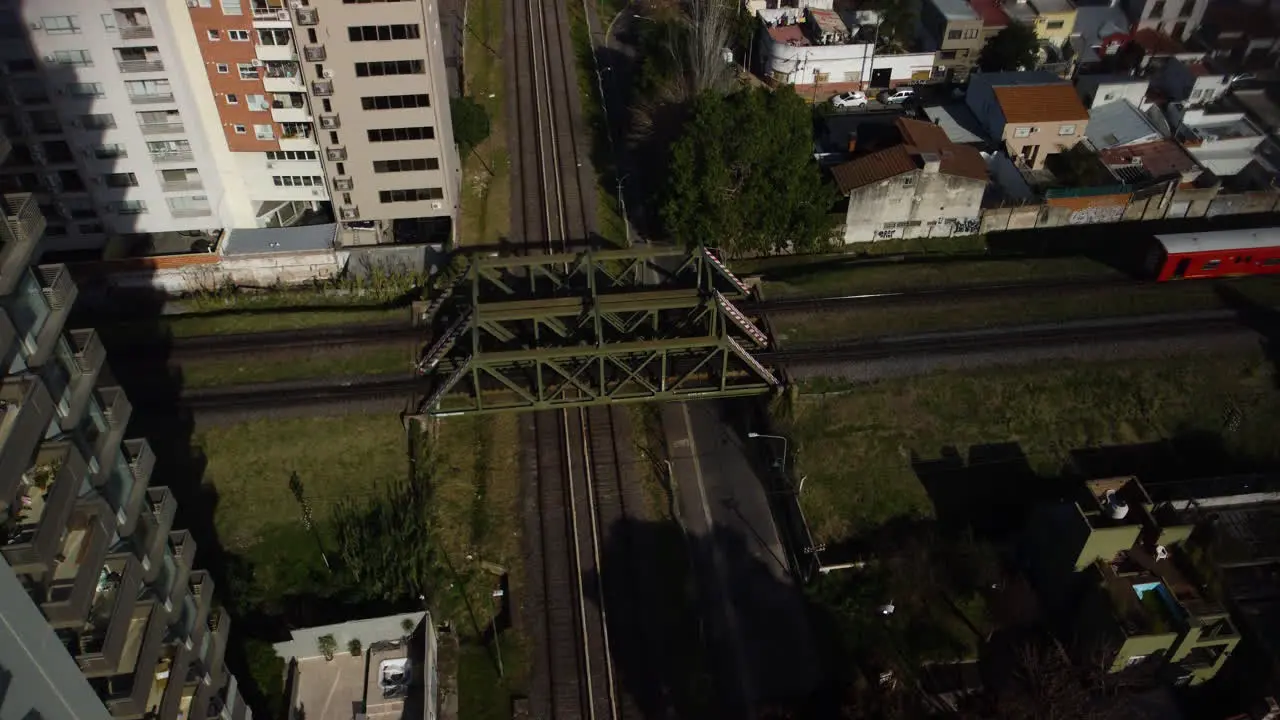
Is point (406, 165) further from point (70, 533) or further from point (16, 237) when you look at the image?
point (70, 533)

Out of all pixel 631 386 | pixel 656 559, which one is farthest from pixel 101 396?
pixel 631 386

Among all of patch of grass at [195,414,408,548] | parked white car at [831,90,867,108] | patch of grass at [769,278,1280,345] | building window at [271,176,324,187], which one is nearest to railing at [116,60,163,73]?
building window at [271,176,324,187]

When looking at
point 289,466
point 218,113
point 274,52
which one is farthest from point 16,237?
point 218,113

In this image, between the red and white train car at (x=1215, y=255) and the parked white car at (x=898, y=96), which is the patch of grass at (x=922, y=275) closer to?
the red and white train car at (x=1215, y=255)

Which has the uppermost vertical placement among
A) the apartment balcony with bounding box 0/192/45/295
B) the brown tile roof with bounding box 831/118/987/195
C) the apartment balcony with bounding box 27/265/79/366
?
the apartment balcony with bounding box 0/192/45/295

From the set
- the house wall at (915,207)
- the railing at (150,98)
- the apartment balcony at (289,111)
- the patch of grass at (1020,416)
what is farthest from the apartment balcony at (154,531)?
the house wall at (915,207)

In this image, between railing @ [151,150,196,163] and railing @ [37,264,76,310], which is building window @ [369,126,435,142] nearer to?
railing @ [151,150,196,163]
